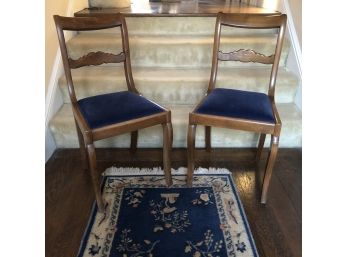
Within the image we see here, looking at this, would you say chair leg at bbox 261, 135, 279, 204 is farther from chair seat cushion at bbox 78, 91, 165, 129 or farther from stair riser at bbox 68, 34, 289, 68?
stair riser at bbox 68, 34, 289, 68

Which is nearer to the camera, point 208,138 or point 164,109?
point 164,109

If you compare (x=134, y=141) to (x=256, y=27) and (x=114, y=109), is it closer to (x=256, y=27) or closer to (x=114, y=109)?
(x=114, y=109)

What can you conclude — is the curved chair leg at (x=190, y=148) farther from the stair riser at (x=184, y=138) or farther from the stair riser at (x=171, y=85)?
the stair riser at (x=171, y=85)

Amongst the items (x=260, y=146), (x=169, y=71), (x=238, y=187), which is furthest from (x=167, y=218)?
(x=169, y=71)

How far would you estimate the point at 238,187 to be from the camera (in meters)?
1.69

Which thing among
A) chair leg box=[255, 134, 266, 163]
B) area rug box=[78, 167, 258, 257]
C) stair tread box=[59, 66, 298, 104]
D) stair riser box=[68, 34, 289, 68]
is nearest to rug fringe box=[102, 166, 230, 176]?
area rug box=[78, 167, 258, 257]

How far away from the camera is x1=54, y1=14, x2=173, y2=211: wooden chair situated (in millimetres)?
1394

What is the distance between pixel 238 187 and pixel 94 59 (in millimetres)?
1067

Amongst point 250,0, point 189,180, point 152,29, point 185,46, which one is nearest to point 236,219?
point 189,180

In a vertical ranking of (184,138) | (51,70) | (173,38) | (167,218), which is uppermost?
(173,38)

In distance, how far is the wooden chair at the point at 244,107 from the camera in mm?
1449

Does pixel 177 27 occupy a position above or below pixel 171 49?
above
